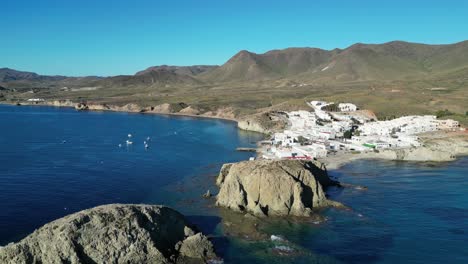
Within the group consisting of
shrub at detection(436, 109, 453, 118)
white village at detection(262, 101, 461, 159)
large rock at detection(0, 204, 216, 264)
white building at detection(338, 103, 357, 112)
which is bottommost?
large rock at detection(0, 204, 216, 264)

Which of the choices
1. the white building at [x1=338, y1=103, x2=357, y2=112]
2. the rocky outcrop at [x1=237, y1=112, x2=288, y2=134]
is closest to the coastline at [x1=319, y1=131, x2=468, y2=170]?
the rocky outcrop at [x1=237, y1=112, x2=288, y2=134]

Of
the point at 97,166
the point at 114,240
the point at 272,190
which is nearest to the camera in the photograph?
the point at 114,240

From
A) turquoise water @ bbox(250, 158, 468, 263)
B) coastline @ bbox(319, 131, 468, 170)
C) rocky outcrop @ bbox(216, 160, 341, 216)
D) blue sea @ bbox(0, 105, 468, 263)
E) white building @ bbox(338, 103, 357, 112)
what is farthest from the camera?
white building @ bbox(338, 103, 357, 112)

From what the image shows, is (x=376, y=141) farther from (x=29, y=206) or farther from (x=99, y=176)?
(x=29, y=206)

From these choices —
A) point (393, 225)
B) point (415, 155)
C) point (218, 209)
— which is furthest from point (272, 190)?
point (415, 155)

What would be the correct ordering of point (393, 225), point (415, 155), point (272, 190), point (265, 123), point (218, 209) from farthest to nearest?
point (265, 123)
point (415, 155)
point (218, 209)
point (272, 190)
point (393, 225)

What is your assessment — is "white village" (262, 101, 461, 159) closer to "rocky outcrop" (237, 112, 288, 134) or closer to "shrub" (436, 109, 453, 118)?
"rocky outcrop" (237, 112, 288, 134)

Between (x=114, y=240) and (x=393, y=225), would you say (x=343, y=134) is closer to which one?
(x=393, y=225)

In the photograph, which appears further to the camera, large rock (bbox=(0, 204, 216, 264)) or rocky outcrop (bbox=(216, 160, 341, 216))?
rocky outcrop (bbox=(216, 160, 341, 216))
